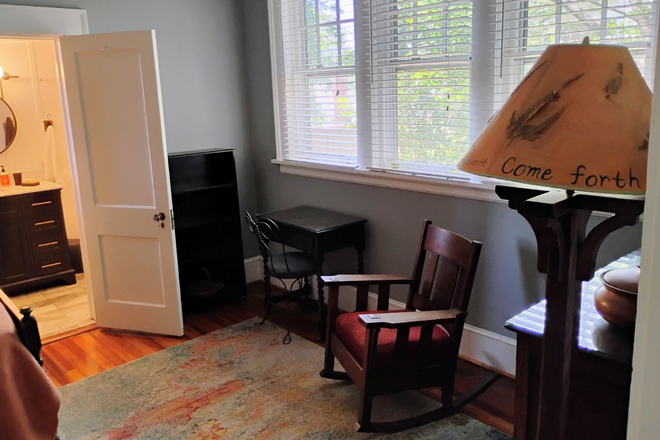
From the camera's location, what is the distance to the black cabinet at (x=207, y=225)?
3.92m

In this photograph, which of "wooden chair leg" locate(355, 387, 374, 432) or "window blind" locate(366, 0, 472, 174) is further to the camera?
"window blind" locate(366, 0, 472, 174)

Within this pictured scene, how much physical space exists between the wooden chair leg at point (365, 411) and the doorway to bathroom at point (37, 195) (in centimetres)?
237

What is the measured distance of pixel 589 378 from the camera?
4.79 feet

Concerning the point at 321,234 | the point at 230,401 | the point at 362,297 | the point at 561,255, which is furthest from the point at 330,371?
the point at 561,255

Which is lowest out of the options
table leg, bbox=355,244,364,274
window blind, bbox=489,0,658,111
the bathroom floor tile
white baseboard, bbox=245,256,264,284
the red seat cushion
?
the bathroom floor tile

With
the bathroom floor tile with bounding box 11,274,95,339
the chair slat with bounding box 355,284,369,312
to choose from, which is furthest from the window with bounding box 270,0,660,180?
the bathroom floor tile with bounding box 11,274,95,339

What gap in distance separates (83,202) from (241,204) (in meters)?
1.23

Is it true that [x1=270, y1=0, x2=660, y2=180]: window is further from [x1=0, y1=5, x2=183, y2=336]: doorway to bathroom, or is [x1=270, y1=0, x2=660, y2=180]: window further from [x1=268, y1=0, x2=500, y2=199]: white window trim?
[x1=0, y1=5, x2=183, y2=336]: doorway to bathroom

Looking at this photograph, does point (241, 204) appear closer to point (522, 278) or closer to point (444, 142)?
point (444, 142)

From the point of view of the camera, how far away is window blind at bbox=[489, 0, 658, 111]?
222cm

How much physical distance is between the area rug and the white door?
49 cm

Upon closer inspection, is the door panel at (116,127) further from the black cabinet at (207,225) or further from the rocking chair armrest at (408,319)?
the rocking chair armrest at (408,319)

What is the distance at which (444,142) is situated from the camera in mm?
3047

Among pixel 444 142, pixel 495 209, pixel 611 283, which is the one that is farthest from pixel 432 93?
pixel 611 283
